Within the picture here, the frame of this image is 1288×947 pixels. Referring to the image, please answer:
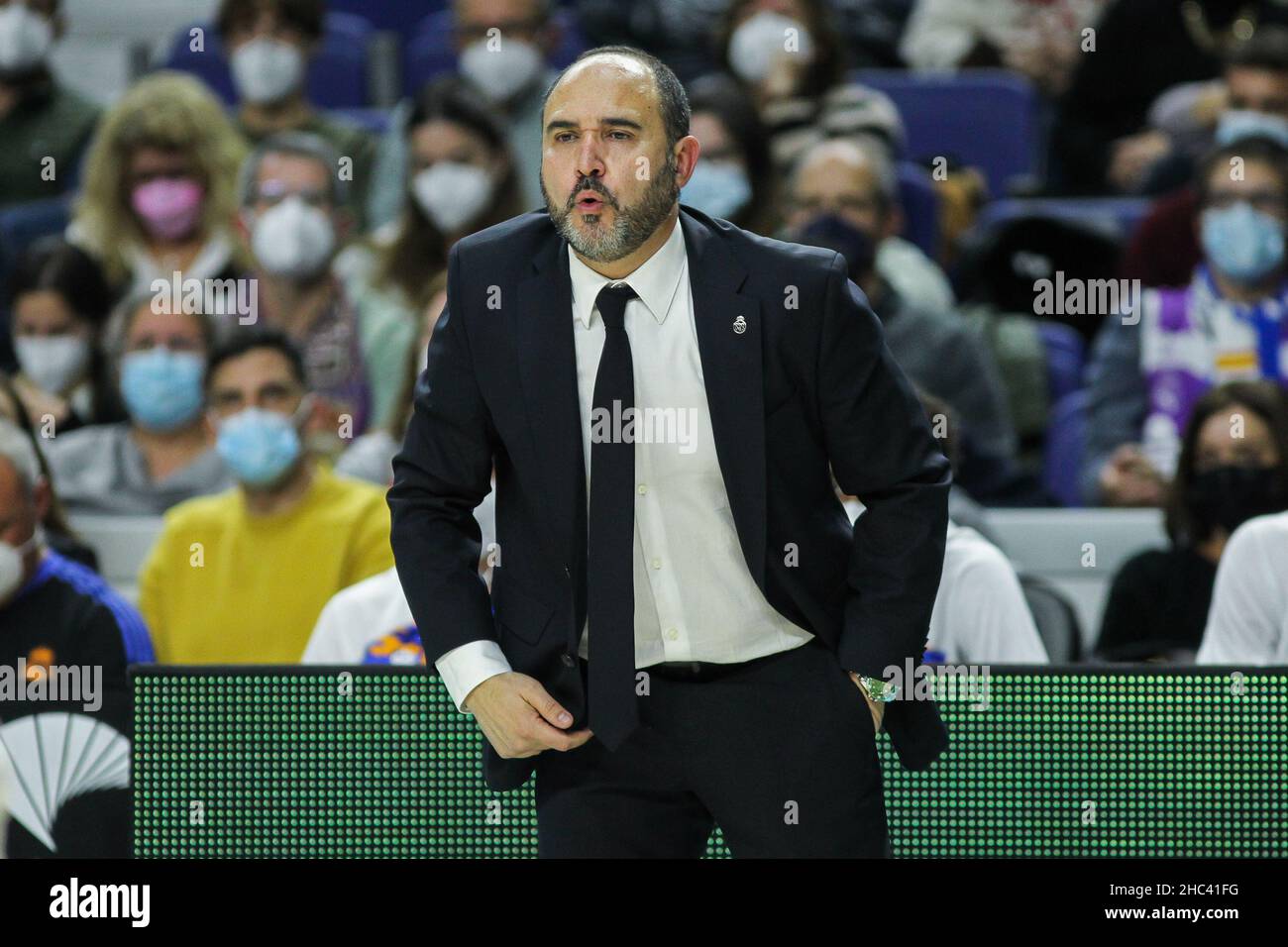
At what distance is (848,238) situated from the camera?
5336 mm

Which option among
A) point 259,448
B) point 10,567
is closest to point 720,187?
point 259,448

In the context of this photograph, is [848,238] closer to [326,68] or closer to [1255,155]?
[1255,155]

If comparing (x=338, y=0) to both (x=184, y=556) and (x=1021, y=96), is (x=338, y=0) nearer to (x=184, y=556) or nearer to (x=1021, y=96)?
(x=1021, y=96)

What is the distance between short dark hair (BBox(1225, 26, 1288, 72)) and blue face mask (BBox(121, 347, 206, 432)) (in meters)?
3.28

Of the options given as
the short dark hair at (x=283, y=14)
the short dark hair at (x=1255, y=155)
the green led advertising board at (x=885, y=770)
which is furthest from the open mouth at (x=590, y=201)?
the short dark hair at (x=283, y=14)

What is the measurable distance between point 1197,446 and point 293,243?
273cm

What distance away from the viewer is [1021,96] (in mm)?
6973

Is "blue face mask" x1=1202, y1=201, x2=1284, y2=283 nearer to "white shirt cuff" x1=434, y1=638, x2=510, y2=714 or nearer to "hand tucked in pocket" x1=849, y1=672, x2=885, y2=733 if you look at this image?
"hand tucked in pocket" x1=849, y1=672, x2=885, y2=733

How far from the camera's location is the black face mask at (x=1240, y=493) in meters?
4.38

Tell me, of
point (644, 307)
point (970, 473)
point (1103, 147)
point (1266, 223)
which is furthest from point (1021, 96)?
point (644, 307)

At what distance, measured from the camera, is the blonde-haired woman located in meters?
6.12

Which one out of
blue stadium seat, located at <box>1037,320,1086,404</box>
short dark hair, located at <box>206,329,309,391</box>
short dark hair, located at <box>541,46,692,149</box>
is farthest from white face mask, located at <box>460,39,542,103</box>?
short dark hair, located at <box>541,46,692,149</box>

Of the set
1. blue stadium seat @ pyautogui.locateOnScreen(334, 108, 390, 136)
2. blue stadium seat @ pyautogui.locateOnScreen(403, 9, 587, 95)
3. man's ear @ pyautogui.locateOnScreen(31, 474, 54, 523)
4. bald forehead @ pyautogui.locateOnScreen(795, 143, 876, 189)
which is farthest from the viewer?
blue stadium seat @ pyautogui.locateOnScreen(403, 9, 587, 95)

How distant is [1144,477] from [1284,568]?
1282 millimetres
